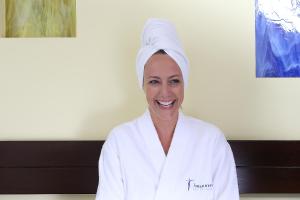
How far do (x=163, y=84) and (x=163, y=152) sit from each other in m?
0.25

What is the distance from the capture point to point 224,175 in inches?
56.9

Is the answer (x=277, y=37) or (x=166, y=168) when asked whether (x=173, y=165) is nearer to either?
(x=166, y=168)

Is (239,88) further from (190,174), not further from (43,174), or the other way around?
(43,174)

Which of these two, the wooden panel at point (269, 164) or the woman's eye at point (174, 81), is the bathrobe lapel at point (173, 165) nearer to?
the woman's eye at point (174, 81)

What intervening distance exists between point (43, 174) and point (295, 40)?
4.07 ft

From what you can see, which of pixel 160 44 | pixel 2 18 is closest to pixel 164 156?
pixel 160 44

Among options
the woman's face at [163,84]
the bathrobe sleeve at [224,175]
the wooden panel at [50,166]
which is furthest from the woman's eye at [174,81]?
the wooden panel at [50,166]

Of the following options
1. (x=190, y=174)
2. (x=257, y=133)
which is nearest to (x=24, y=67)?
(x=190, y=174)

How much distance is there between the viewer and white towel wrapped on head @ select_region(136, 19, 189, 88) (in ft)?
4.56

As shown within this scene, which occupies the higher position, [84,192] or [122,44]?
[122,44]

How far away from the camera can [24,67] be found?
1.82 m

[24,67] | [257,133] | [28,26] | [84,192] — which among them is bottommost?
[84,192]

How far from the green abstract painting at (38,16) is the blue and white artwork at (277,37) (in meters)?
0.82

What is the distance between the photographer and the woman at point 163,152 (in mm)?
1411
